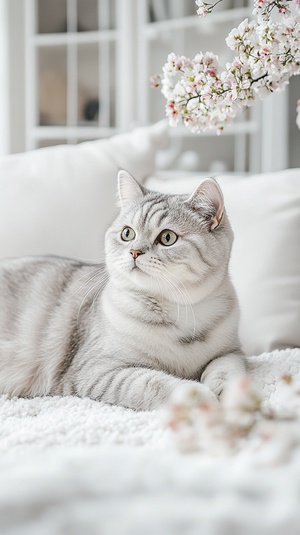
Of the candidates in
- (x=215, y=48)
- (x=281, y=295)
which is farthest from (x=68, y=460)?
(x=215, y=48)

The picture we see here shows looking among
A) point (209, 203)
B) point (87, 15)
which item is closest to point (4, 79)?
point (87, 15)

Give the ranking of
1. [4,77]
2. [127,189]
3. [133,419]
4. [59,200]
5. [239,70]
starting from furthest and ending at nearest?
Result: [4,77]
[59,200]
[127,189]
[239,70]
[133,419]

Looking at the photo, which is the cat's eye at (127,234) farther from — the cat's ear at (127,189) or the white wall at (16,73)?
the white wall at (16,73)

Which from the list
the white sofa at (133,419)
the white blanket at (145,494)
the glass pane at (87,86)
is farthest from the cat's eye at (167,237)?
the glass pane at (87,86)

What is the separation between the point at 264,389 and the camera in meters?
1.12

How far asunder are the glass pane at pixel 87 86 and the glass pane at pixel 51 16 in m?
0.19

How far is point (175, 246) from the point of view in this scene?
1179 millimetres

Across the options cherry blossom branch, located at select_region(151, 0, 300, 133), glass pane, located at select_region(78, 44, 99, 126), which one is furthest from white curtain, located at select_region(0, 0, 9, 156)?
cherry blossom branch, located at select_region(151, 0, 300, 133)

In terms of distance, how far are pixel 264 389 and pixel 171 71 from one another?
1.91 feet

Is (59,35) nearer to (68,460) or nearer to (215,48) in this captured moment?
(215,48)

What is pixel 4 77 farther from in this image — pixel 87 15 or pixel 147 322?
pixel 147 322

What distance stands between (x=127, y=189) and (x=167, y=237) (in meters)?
0.19

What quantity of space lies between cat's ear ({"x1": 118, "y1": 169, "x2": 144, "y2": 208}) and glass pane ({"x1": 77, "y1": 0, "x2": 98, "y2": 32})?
267 centimetres

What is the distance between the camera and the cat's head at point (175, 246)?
1.16m
